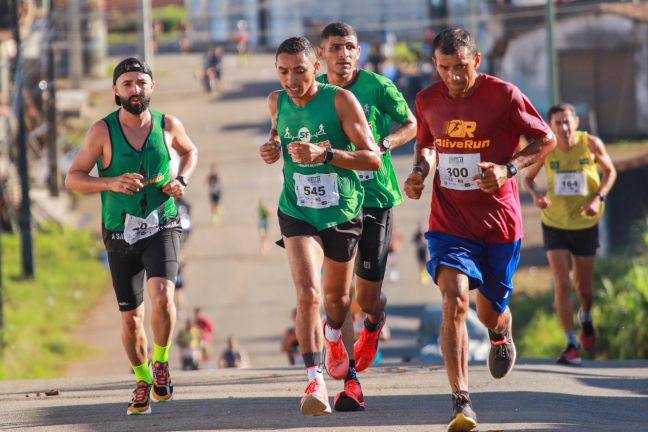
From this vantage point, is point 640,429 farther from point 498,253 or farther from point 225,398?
point 225,398

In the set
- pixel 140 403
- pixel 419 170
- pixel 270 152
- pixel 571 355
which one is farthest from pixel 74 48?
pixel 419 170

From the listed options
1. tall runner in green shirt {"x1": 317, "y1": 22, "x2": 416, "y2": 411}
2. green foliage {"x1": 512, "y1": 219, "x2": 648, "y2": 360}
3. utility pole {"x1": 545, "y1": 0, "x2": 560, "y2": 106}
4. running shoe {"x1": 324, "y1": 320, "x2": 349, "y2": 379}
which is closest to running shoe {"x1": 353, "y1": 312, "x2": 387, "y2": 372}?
tall runner in green shirt {"x1": 317, "y1": 22, "x2": 416, "y2": 411}

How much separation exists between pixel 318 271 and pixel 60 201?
31530mm

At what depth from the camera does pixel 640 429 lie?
28.1 feet

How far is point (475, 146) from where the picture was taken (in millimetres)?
8664

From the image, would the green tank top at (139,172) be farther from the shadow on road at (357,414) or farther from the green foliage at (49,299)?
the green foliage at (49,299)

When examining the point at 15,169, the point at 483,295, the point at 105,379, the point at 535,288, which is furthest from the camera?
the point at 15,169

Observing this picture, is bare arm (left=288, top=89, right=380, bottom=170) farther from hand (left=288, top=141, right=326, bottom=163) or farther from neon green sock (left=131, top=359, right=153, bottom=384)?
neon green sock (left=131, top=359, right=153, bottom=384)

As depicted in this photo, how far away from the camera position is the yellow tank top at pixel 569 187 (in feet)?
42.4

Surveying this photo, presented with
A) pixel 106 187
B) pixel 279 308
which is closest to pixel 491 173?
pixel 106 187

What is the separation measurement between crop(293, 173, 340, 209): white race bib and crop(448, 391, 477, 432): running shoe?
152 cm

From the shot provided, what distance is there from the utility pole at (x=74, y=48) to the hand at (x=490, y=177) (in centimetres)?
4384

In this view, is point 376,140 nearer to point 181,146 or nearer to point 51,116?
point 181,146

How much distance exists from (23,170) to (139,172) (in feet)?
70.1
